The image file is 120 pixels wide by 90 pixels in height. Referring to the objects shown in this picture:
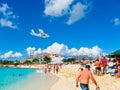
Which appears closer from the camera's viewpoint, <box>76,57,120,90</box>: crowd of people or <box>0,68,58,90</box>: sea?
<box>76,57,120,90</box>: crowd of people

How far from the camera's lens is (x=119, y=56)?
2138 cm

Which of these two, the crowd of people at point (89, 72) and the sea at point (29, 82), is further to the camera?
the sea at point (29, 82)

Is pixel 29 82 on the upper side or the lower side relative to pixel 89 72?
upper

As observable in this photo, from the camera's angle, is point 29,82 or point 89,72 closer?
point 89,72

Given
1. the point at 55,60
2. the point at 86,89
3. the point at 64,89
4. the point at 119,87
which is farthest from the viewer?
the point at 55,60

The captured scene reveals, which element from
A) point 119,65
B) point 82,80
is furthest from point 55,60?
point 82,80

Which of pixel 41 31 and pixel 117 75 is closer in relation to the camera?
pixel 117 75

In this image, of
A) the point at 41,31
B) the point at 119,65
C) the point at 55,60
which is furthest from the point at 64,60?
the point at 119,65

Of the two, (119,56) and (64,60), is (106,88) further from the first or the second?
(64,60)

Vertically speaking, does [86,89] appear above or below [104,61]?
below

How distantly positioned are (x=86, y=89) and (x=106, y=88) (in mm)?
6120

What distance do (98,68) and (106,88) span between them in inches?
317

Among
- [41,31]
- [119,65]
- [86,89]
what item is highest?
[41,31]

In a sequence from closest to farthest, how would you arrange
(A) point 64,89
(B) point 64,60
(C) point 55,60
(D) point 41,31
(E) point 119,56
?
(A) point 64,89 → (E) point 119,56 → (D) point 41,31 → (C) point 55,60 → (B) point 64,60
